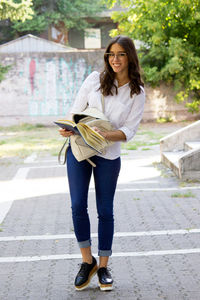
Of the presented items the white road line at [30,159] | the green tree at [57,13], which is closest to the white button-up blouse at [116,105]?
the white road line at [30,159]

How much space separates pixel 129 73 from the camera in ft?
13.7

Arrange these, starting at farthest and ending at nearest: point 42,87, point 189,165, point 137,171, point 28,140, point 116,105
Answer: point 42,87, point 28,140, point 137,171, point 189,165, point 116,105

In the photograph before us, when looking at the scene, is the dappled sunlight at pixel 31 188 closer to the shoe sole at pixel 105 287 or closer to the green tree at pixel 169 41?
the shoe sole at pixel 105 287

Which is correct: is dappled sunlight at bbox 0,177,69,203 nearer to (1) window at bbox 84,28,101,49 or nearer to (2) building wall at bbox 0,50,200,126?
(2) building wall at bbox 0,50,200,126

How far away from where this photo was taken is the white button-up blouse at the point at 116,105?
4.15 m

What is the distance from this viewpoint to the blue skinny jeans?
163 inches

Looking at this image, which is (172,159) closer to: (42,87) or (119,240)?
(119,240)

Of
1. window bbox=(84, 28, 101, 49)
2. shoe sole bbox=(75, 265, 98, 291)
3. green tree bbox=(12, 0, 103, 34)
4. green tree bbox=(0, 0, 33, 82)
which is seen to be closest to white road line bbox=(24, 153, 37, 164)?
green tree bbox=(0, 0, 33, 82)

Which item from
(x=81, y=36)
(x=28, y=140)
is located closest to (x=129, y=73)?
(x=28, y=140)

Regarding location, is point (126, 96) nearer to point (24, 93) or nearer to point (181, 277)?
point (181, 277)

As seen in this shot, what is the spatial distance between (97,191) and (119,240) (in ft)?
5.52

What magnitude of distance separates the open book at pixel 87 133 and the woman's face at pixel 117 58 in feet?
1.66

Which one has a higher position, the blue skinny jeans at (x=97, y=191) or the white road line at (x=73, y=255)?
the blue skinny jeans at (x=97, y=191)

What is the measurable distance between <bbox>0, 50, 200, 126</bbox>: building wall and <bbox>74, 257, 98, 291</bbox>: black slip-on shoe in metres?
16.4
